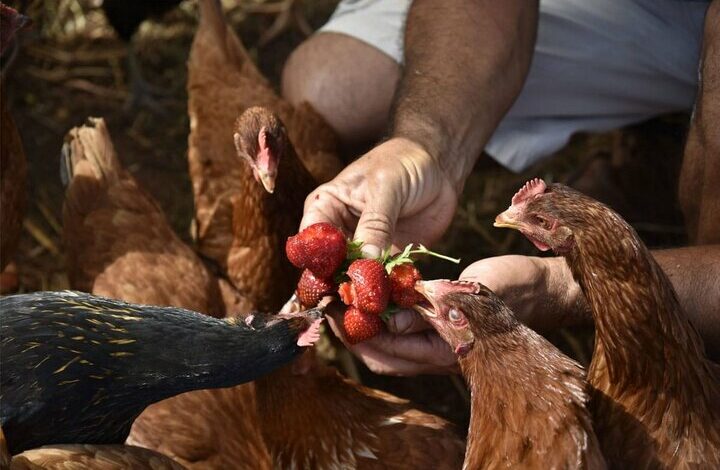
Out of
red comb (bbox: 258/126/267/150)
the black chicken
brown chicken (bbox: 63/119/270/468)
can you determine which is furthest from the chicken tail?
the black chicken

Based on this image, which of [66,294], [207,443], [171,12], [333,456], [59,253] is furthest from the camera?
[171,12]

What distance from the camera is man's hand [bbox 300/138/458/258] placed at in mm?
2395

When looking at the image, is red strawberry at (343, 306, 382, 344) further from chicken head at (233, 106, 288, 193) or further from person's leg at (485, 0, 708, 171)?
person's leg at (485, 0, 708, 171)

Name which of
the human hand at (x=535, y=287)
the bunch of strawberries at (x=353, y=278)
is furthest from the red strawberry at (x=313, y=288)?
the human hand at (x=535, y=287)

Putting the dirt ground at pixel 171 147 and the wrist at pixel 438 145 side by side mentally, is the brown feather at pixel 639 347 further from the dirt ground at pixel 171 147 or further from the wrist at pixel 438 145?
the dirt ground at pixel 171 147

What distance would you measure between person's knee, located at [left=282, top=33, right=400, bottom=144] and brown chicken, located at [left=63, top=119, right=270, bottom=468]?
0.78 metres

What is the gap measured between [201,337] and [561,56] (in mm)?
1985

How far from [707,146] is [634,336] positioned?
968mm

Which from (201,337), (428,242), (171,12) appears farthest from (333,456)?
(171,12)

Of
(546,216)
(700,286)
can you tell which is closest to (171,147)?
(700,286)

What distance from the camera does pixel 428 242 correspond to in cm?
279

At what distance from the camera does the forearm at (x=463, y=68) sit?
298 centimetres

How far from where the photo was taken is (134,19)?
4391 mm

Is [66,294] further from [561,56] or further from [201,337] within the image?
[561,56]
